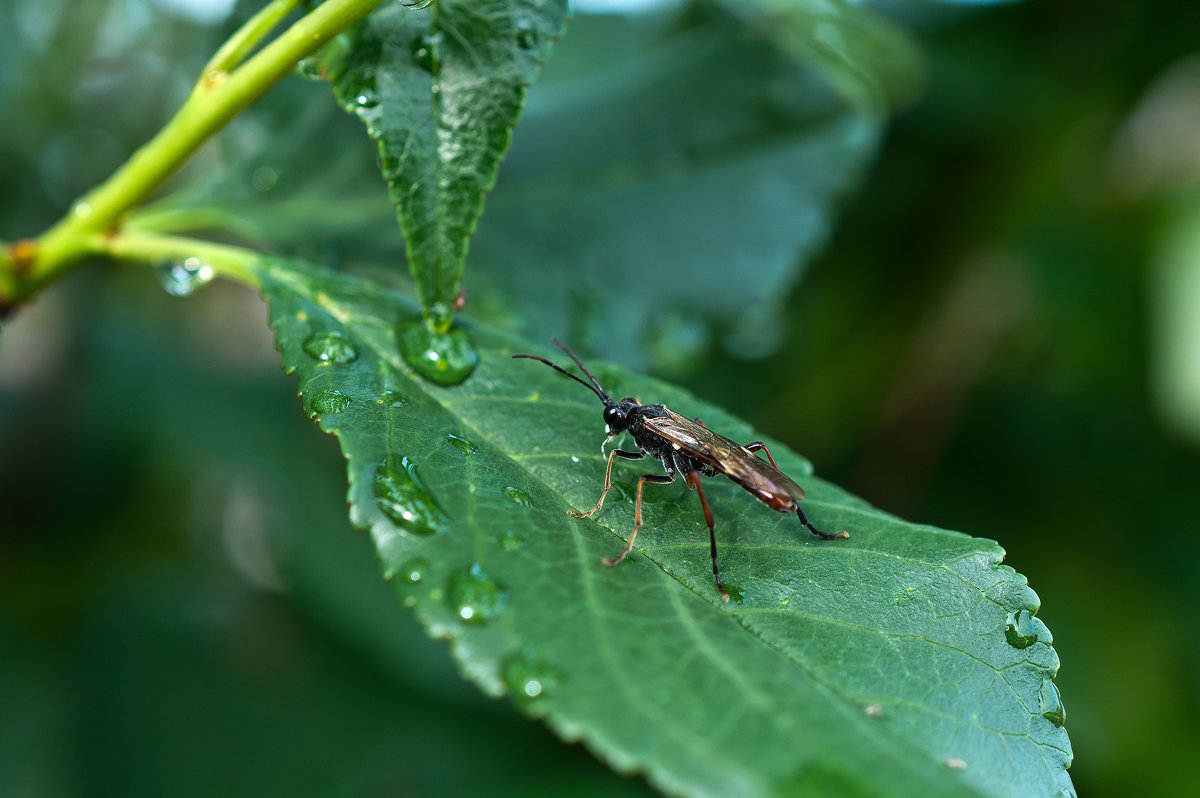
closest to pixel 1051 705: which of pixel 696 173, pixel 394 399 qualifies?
pixel 394 399

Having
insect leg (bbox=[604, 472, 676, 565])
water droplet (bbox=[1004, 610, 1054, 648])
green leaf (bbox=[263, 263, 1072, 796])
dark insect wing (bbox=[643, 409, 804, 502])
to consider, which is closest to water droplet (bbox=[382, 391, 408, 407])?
green leaf (bbox=[263, 263, 1072, 796])

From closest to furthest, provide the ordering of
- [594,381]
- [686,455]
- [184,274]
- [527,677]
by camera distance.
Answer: [527,677], [184,274], [594,381], [686,455]

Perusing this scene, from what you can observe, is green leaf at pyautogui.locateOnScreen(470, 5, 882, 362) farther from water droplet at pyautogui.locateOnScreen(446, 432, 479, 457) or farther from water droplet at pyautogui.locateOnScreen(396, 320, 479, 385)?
water droplet at pyautogui.locateOnScreen(446, 432, 479, 457)

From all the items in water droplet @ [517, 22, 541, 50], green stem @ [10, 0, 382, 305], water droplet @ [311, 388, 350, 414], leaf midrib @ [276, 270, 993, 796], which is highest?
water droplet @ [517, 22, 541, 50]

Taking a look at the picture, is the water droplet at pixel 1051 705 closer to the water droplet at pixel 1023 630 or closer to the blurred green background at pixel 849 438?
the water droplet at pixel 1023 630

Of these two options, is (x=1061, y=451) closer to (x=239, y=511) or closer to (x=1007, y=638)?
(x=1007, y=638)

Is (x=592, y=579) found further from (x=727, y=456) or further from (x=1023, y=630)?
(x=727, y=456)

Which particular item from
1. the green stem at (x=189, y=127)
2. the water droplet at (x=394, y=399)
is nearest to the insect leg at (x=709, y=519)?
the water droplet at (x=394, y=399)
